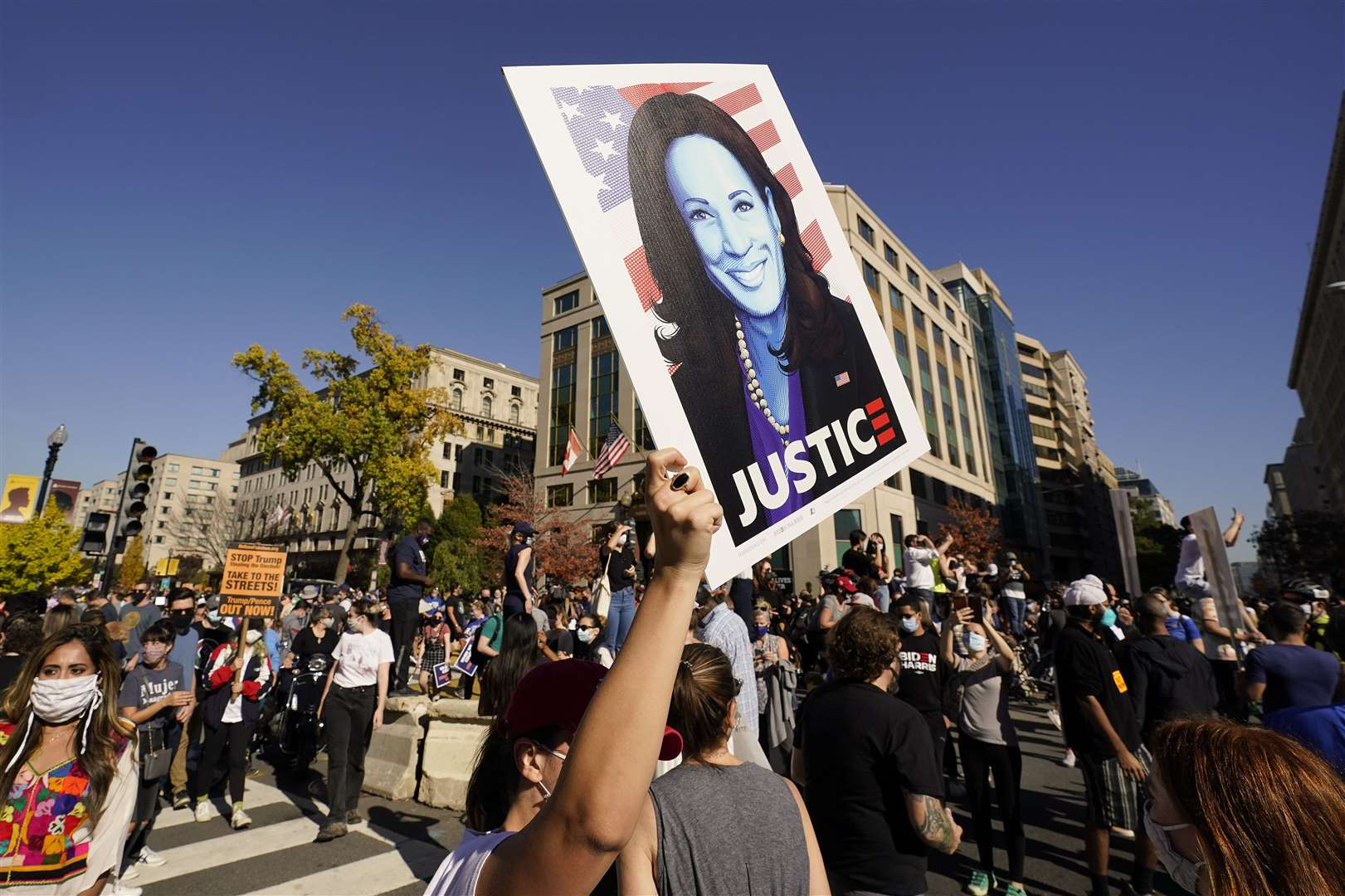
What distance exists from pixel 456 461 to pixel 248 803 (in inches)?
2260

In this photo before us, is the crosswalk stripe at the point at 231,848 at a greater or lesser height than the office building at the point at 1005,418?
lesser

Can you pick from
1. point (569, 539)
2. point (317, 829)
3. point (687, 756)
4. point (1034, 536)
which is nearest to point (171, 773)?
point (317, 829)

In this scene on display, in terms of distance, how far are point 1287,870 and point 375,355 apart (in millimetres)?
32173

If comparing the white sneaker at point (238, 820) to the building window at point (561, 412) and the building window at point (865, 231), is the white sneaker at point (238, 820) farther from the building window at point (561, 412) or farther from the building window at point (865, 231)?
the building window at point (865, 231)

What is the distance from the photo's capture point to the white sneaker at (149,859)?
17.8ft

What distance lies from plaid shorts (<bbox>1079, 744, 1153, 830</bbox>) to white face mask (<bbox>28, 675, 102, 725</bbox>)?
629 centimetres

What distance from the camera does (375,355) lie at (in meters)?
29.3

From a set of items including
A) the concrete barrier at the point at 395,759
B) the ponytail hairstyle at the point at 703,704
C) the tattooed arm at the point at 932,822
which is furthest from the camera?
the concrete barrier at the point at 395,759

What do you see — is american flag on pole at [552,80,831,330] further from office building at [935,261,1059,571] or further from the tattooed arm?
office building at [935,261,1059,571]

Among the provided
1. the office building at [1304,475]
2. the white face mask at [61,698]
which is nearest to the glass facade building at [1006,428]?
the office building at [1304,475]

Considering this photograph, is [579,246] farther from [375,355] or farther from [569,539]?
[569,539]

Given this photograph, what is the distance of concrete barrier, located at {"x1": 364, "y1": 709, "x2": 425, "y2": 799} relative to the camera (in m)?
7.23

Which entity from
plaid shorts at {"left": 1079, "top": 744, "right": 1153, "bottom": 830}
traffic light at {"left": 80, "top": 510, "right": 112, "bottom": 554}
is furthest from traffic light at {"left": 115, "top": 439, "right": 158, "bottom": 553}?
plaid shorts at {"left": 1079, "top": 744, "right": 1153, "bottom": 830}

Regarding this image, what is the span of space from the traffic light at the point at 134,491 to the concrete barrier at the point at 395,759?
20.6 feet
